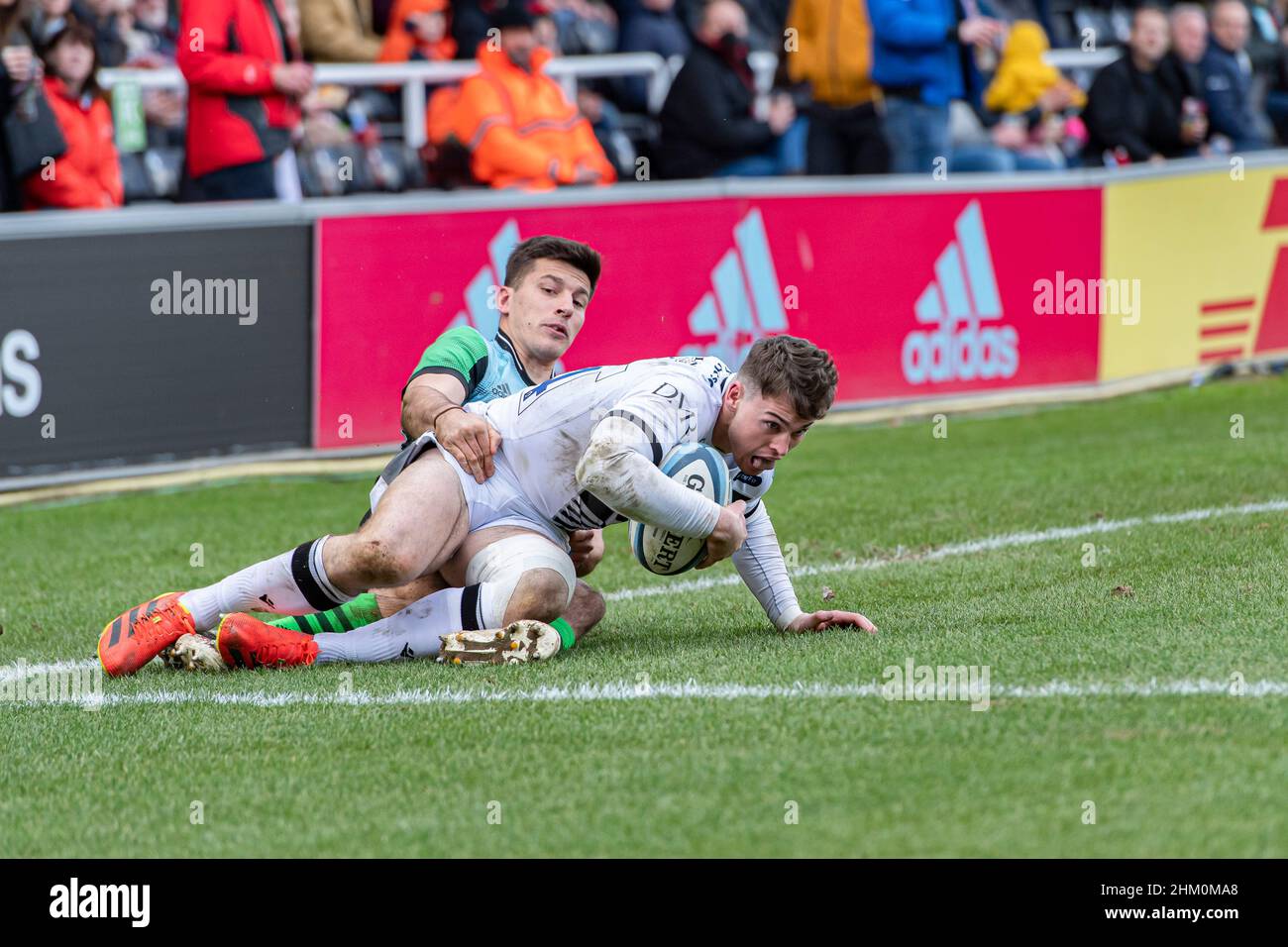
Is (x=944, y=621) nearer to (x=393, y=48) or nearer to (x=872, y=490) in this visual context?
(x=872, y=490)

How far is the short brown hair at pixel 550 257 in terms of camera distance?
7.52 metres

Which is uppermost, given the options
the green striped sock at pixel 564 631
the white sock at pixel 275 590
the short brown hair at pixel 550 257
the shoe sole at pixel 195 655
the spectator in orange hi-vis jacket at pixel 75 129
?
the spectator in orange hi-vis jacket at pixel 75 129

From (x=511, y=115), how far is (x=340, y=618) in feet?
22.6

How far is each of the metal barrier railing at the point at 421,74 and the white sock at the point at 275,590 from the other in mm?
6343

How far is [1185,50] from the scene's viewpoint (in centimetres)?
1689

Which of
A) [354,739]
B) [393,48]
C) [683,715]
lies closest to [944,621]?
[683,715]

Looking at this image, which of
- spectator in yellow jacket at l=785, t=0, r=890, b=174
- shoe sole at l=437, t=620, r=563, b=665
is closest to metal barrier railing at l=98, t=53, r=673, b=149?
spectator in yellow jacket at l=785, t=0, r=890, b=174

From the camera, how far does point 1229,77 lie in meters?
17.6

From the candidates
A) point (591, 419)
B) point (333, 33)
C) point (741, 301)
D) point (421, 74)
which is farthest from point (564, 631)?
point (333, 33)

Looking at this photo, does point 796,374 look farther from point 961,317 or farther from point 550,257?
point 961,317

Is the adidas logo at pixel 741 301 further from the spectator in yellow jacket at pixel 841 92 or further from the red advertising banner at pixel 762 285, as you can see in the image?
the spectator in yellow jacket at pixel 841 92

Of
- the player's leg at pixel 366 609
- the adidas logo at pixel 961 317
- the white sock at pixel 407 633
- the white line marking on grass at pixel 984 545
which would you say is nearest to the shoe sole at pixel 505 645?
the white sock at pixel 407 633

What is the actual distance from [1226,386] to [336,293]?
6629mm

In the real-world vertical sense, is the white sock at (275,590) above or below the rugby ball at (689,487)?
below
